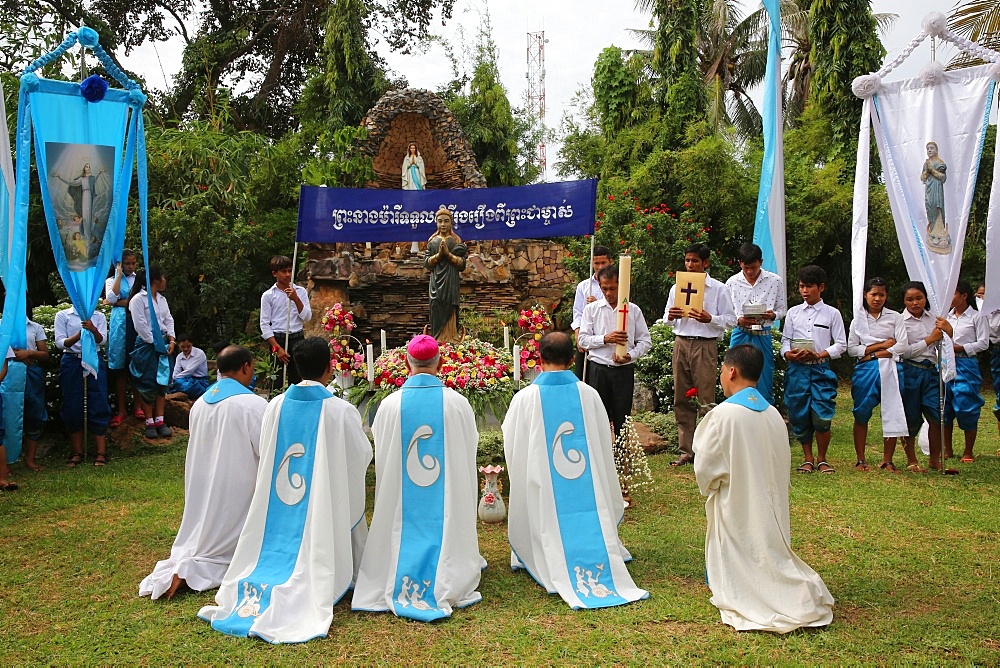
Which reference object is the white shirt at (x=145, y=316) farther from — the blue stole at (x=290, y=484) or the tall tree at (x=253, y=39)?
the tall tree at (x=253, y=39)

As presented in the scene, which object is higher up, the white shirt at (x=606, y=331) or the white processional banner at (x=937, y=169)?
the white processional banner at (x=937, y=169)

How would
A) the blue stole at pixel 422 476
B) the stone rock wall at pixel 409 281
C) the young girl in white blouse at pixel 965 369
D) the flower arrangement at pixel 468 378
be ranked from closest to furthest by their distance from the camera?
the blue stole at pixel 422 476 < the flower arrangement at pixel 468 378 < the young girl in white blouse at pixel 965 369 < the stone rock wall at pixel 409 281

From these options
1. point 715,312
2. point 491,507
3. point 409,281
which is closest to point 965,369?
point 715,312

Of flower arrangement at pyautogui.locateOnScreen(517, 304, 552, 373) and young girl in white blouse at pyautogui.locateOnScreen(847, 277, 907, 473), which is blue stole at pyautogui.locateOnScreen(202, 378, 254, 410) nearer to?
flower arrangement at pyautogui.locateOnScreen(517, 304, 552, 373)

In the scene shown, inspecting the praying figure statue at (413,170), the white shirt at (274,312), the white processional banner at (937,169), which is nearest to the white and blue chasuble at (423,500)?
the white shirt at (274,312)

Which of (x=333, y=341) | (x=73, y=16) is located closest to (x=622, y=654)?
(x=333, y=341)

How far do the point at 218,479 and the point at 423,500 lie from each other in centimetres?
125

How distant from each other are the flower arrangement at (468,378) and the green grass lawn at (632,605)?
1253 mm

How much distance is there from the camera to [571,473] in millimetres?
4938

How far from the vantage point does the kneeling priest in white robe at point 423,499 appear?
14.8ft

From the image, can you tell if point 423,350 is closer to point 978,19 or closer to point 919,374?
point 919,374

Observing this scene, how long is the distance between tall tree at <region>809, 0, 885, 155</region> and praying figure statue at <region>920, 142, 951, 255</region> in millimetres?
11481

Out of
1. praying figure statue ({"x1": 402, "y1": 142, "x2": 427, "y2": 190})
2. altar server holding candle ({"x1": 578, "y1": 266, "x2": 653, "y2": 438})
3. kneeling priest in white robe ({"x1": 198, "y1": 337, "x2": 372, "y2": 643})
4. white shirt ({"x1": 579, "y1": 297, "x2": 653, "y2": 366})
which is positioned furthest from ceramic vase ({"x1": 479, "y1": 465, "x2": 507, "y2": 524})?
praying figure statue ({"x1": 402, "y1": 142, "x2": 427, "y2": 190})

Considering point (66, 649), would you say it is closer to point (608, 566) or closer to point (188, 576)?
point (188, 576)
